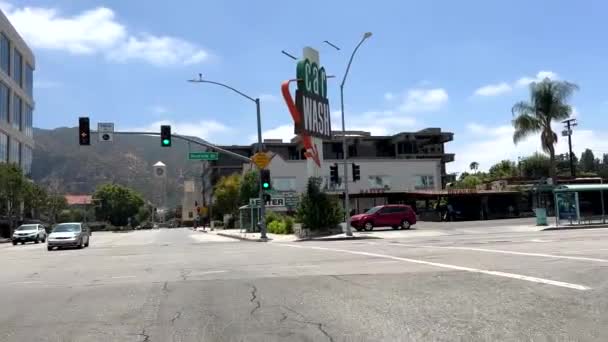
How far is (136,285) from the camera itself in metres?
12.9

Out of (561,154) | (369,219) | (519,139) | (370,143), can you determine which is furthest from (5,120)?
(561,154)

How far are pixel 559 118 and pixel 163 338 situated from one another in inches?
2115

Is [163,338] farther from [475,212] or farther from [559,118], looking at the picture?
[475,212]

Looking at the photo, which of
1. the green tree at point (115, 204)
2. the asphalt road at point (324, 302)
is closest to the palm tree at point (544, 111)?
the asphalt road at point (324, 302)

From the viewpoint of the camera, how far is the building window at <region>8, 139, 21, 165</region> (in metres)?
73.2

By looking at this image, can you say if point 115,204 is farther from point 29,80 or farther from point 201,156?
point 201,156

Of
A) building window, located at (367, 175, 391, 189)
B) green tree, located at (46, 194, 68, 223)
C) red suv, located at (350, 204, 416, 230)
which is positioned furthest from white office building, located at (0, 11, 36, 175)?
red suv, located at (350, 204, 416, 230)

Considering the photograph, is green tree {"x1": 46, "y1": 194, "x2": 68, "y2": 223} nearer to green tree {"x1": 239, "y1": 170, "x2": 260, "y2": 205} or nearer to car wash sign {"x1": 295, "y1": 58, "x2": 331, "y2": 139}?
green tree {"x1": 239, "y1": 170, "x2": 260, "y2": 205}

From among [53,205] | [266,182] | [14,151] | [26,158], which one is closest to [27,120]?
[26,158]

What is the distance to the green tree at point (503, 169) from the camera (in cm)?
10950

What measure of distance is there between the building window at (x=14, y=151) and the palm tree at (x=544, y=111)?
5564 cm

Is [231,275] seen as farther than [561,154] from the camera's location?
No

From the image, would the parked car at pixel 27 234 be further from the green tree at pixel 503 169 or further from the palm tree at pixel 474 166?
the palm tree at pixel 474 166

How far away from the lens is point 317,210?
3625 centimetres
